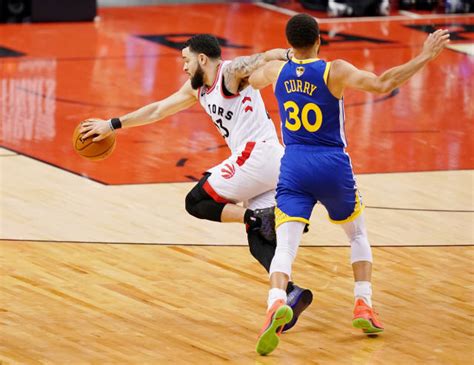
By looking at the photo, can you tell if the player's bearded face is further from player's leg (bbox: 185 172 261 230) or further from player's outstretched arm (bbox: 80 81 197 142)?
player's leg (bbox: 185 172 261 230)

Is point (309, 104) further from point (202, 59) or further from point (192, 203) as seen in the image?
point (192, 203)

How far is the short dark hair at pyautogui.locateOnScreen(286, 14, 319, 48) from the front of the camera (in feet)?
19.9

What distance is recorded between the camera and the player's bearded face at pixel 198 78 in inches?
270

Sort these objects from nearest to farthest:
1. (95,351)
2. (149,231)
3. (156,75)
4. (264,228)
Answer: (95,351) < (264,228) < (149,231) < (156,75)

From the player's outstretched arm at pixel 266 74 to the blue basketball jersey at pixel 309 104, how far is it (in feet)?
0.17

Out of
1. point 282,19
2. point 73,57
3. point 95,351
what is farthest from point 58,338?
point 282,19

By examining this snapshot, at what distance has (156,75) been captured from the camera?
14211 mm

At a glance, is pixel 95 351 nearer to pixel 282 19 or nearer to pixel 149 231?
pixel 149 231

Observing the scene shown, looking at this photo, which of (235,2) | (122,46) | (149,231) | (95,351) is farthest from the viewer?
(235,2)

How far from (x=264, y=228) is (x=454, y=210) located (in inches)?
113

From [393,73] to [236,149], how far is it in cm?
144

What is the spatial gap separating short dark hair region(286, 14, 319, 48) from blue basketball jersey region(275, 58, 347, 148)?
0.10m

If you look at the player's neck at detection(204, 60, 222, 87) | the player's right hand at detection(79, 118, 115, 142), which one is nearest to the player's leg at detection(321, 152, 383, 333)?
the player's neck at detection(204, 60, 222, 87)

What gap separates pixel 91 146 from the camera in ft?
23.2
